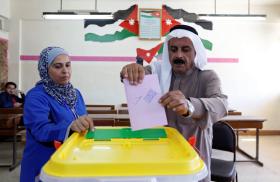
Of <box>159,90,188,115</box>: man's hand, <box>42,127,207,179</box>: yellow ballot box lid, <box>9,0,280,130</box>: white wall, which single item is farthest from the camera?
<box>9,0,280,130</box>: white wall

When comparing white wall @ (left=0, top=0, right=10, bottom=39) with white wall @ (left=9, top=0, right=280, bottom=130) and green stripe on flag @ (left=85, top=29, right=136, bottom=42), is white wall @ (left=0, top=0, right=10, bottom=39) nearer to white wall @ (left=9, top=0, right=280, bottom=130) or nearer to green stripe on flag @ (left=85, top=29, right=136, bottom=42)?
white wall @ (left=9, top=0, right=280, bottom=130)

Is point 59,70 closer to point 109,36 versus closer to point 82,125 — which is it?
point 82,125

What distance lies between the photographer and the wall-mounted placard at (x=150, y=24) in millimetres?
7395

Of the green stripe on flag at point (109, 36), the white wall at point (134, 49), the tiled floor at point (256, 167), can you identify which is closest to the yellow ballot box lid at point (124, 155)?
the tiled floor at point (256, 167)

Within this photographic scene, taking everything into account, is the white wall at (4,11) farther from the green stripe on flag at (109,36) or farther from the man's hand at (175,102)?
the man's hand at (175,102)

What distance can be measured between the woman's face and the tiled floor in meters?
2.93

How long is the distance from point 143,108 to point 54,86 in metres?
0.78

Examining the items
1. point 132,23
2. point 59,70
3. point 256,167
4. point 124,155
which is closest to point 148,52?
point 132,23

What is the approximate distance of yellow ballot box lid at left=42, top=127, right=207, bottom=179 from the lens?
758 mm

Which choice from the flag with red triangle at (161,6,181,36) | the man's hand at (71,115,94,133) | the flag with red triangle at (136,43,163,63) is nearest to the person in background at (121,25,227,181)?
the man's hand at (71,115,94,133)

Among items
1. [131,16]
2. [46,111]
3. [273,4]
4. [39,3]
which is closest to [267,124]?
[273,4]

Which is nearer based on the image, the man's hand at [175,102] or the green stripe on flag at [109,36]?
the man's hand at [175,102]

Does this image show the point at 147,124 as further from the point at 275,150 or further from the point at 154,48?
the point at 154,48

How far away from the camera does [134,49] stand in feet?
24.5
